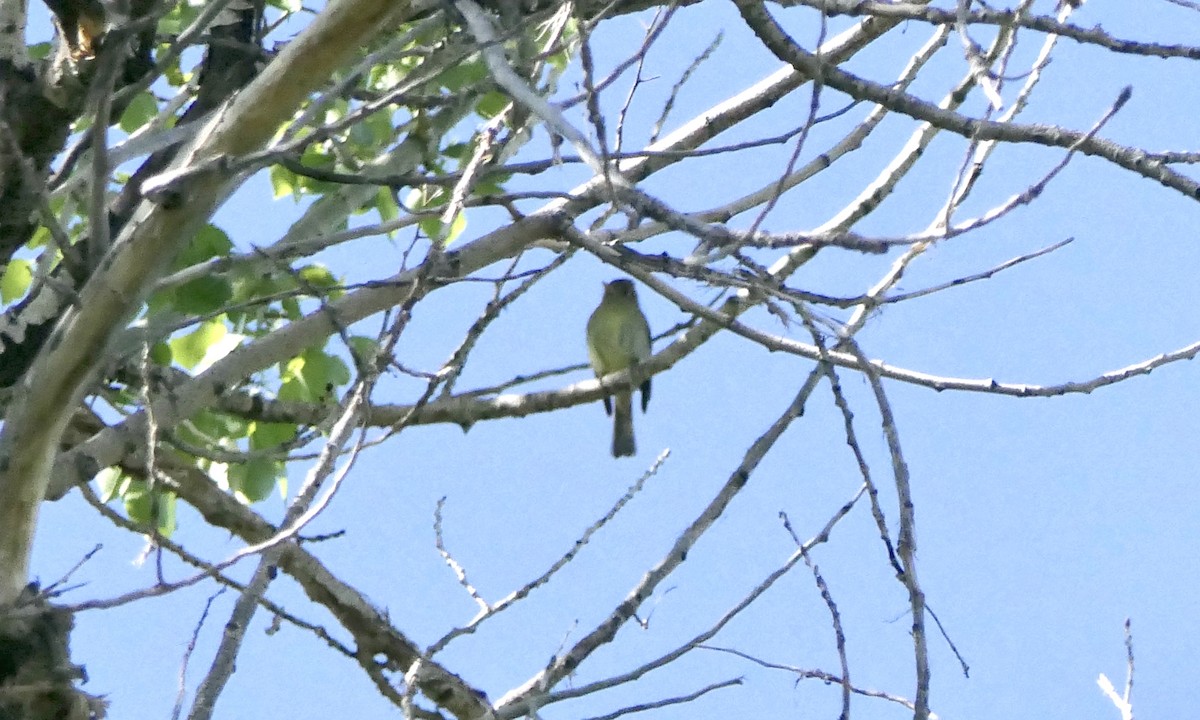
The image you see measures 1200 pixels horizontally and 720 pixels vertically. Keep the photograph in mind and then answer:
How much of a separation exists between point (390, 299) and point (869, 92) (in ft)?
3.38

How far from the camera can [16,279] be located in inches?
139

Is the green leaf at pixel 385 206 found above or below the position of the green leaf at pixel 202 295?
above

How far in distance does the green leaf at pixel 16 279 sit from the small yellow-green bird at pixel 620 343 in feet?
12.1

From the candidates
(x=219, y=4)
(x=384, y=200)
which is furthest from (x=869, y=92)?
(x=384, y=200)

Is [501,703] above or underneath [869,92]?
underneath

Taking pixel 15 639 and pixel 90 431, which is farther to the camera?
pixel 90 431

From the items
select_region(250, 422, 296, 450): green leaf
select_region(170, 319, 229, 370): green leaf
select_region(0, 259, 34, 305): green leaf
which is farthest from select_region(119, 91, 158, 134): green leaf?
select_region(250, 422, 296, 450): green leaf

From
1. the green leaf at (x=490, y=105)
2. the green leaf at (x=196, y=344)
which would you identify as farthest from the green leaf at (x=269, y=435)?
the green leaf at (x=490, y=105)

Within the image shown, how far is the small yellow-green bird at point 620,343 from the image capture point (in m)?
7.14

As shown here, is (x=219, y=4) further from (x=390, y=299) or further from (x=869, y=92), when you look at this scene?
(x=869, y=92)

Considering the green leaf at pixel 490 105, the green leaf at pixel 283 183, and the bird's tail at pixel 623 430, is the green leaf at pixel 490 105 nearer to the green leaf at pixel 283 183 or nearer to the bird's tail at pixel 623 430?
the green leaf at pixel 283 183

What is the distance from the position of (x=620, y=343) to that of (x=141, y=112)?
12.4 feet

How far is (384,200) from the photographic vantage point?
159 inches

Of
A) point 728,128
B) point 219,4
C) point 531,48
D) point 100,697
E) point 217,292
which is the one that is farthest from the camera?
point 728,128
